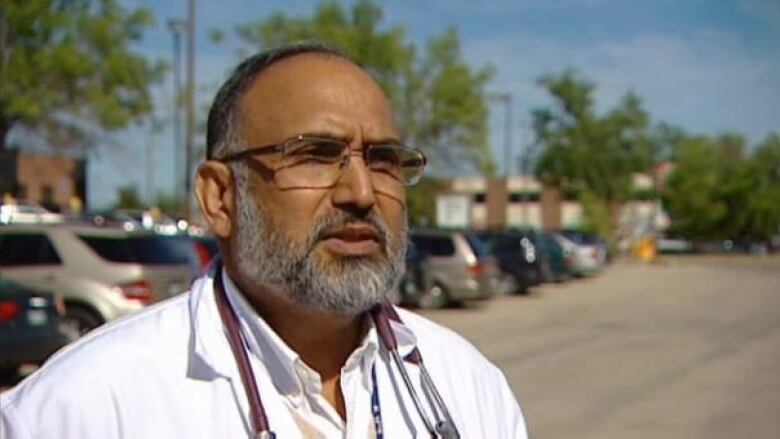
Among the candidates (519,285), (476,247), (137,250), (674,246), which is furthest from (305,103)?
(674,246)

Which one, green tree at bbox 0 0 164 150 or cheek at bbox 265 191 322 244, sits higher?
green tree at bbox 0 0 164 150

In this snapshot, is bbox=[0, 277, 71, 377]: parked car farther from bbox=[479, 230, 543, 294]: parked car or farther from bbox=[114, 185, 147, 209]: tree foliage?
bbox=[114, 185, 147, 209]: tree foliage

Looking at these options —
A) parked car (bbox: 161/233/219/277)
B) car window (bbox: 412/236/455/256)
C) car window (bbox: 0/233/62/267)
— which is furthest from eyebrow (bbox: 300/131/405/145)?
car window (bbox: 412/236/455/256)

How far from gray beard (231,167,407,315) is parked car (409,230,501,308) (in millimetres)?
19077

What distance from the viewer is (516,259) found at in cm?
2722

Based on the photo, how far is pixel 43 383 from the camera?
1.80m

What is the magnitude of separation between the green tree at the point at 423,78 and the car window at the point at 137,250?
22578 millimetres

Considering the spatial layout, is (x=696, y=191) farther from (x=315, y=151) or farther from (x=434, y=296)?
(x=315, y=151)

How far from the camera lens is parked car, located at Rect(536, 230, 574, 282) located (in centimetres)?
2986

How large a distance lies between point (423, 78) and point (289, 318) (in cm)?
3692

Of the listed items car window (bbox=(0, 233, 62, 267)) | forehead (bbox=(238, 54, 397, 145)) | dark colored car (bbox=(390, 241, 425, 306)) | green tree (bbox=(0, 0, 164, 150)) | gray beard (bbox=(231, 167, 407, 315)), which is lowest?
dark colored car (bbox=(390, 241, 425, 306))

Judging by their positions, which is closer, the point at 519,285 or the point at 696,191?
the point at 519,285

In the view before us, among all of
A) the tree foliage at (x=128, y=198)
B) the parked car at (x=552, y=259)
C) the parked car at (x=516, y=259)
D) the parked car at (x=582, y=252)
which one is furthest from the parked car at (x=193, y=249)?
the tree foliage at (x=128, y=198)

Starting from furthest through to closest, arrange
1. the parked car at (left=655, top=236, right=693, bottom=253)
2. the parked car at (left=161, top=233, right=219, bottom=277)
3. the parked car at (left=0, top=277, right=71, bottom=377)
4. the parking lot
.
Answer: the parked car at (left=655, top=236, right=693, bottom=253), the parked car at (left=161, top=233, right=219, bottom=277), the parked car at (left=0, top=277, right=71, bottom=377), the parking lot
